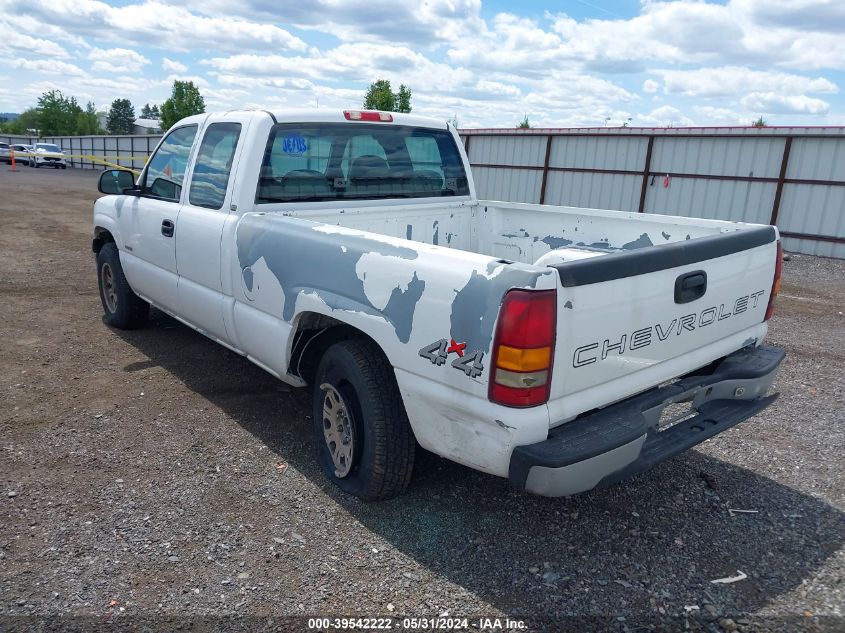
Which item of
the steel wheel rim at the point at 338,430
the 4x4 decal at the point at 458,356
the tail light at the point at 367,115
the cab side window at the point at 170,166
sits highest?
the tail light at the point at 367,115

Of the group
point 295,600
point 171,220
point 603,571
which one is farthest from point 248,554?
point 171,220

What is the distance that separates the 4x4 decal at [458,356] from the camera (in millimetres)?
2598

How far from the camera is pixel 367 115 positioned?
4.61 metres

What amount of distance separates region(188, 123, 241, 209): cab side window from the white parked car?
37.1 metres

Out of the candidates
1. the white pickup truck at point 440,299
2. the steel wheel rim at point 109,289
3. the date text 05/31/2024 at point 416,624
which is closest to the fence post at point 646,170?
the white pickup truck at point 440,299

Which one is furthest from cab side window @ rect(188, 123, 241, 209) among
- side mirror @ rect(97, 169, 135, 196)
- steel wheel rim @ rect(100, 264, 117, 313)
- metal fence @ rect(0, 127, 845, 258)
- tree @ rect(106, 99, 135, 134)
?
tree @ rect(106, 99, 135, 134)

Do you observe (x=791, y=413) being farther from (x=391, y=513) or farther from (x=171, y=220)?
(x=171, y=220)

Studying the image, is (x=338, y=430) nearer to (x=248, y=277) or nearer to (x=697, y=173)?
(x=248, y=277)

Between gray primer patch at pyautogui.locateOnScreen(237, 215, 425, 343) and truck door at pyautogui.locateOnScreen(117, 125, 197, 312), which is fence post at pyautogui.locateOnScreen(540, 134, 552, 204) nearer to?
truck door at pyautogui.locateOnScreen(117, 125, 197, 312)

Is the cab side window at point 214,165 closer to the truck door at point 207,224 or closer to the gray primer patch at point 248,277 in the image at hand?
the truck door at point 207,224

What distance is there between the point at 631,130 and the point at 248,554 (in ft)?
47.1

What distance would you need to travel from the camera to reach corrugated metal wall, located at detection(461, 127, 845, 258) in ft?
41.5

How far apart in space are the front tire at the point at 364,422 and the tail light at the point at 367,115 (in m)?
1.87

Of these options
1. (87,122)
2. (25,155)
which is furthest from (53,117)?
(25,155)
